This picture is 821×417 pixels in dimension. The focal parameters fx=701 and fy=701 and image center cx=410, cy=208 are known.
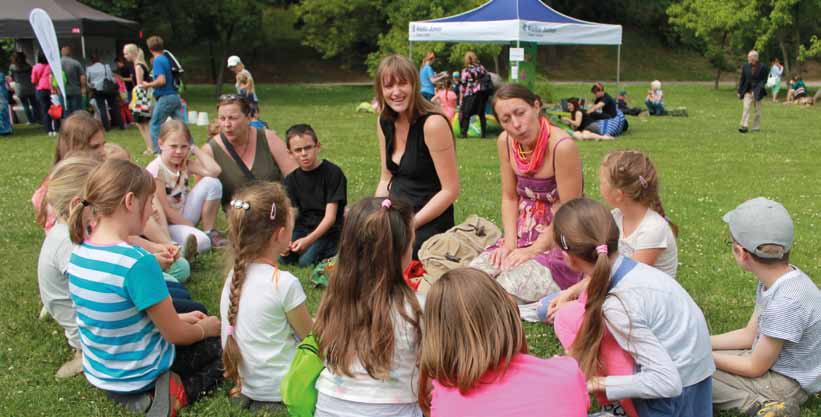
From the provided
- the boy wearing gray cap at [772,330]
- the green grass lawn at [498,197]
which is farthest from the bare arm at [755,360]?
the green grass lawn at [498,197]

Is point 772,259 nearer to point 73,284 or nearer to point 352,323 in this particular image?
point 352,323

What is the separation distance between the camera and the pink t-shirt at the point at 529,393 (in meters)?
2.14

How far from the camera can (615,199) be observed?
3.67m

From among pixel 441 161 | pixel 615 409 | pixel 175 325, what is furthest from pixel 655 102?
pixel 175 325

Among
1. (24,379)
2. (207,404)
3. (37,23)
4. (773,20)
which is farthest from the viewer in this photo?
(773,20)

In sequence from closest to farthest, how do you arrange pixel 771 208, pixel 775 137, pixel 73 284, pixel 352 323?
1. pixel 352 323
2. pixel 771 208
3. pixel 73 284
4. pixel 775 137

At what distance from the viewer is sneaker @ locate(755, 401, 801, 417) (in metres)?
2.94

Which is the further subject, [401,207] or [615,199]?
[615,199]

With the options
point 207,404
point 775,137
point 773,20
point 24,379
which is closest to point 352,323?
point 207,404

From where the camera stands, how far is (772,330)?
287cm

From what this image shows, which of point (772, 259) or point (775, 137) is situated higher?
point (772, 259)

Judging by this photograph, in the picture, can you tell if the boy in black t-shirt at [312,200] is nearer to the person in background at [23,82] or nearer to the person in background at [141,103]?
the person in background at [141,103]

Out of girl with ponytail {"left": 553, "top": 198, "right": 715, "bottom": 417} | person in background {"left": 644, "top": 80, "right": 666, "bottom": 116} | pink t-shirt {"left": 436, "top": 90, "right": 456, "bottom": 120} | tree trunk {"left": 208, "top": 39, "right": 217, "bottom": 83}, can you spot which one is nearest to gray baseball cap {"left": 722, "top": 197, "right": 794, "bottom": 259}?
girl with ponytail {"left": 553, "top": 198, "right": 715, "bottom": 417}

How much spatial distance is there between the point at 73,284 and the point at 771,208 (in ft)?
9.54
